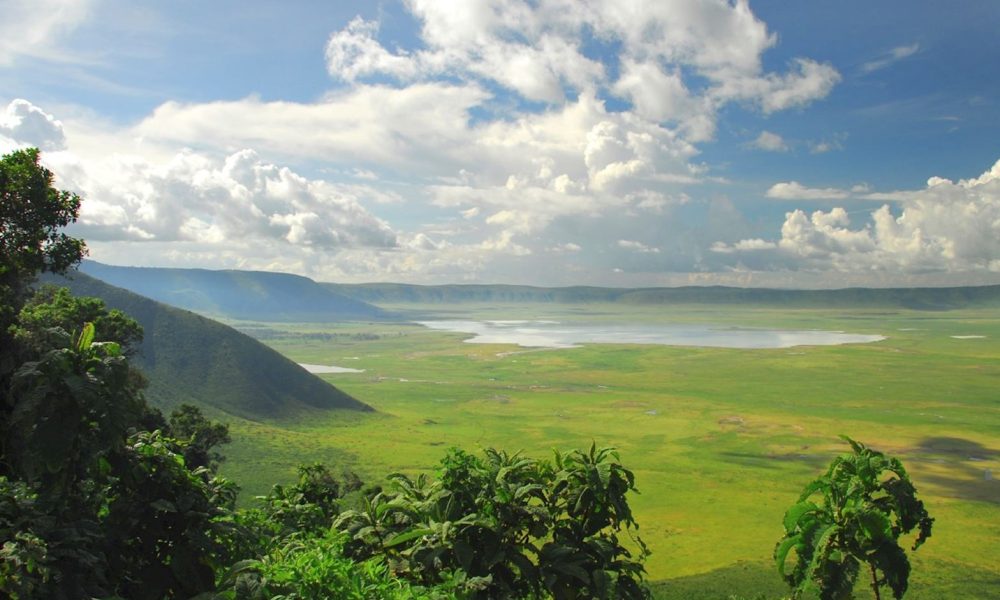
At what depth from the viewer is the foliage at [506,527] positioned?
9953 mm

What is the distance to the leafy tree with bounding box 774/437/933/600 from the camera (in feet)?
33.4

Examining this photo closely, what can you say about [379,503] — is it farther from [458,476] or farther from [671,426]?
[671,426]

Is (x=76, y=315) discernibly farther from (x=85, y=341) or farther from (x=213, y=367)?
(x=213, y=367)

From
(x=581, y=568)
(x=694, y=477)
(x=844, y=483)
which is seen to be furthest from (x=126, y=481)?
(x=694, y=477)

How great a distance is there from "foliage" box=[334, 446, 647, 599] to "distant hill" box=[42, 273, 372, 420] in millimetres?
111082

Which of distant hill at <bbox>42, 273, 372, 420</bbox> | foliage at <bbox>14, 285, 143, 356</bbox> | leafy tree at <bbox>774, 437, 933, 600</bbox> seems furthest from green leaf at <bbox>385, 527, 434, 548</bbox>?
distant hill at <bbox>42, 273, 372, 420</bbox>

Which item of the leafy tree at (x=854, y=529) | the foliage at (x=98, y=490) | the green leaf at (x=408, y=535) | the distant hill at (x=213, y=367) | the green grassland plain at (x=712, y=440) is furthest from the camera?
the distant hill at (x=213, y=367)

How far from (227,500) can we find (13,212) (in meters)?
26.5

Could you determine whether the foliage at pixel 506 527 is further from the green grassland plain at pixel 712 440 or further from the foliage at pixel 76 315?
the green grassland plain at pixel 712 440

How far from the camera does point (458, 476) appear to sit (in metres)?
10.8

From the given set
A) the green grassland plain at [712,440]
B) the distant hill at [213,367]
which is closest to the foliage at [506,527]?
the green grassland plain at [712,440]

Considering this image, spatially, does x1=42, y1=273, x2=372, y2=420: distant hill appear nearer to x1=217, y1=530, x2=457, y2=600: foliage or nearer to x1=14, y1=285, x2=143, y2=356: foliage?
x1=14, y1=285, x2=143, y2=356: foliage

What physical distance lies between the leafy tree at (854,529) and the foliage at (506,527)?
282 cm

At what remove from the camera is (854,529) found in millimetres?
10414
